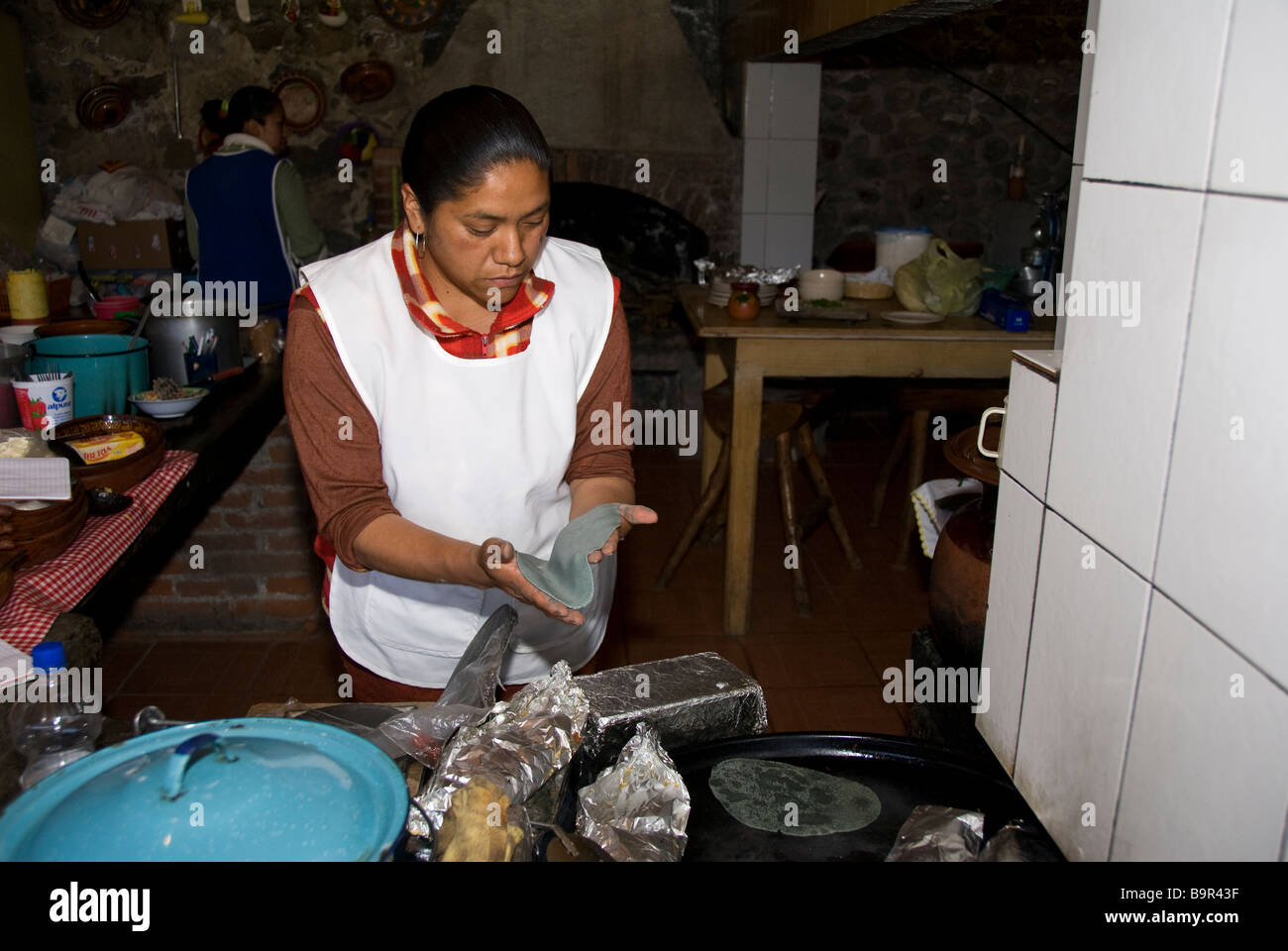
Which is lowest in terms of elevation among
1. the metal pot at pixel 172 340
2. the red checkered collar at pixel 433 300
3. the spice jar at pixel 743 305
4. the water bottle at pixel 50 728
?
the water bottle at pixel 50 728

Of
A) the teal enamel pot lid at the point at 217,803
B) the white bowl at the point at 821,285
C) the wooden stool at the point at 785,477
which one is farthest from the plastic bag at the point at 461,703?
the white bowl at the point at 821,285

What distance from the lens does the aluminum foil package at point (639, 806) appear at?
1.07m

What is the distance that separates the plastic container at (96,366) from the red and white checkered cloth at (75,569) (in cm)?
34

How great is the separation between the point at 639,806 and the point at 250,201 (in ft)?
12.4

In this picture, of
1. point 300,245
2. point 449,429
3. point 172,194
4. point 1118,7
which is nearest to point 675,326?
point 300,245

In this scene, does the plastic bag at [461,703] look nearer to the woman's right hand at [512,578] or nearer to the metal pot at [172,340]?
the woman's right hand at [512,578]

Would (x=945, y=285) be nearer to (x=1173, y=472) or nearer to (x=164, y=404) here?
(x=164, y=404)

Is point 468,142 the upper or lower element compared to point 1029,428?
upper

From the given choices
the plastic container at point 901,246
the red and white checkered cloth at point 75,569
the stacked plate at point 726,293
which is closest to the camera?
the red and white checkered cloth at point 75,569

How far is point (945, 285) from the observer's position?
3.64 m

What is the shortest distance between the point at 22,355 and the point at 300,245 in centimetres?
204

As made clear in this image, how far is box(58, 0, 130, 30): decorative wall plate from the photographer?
5.38m

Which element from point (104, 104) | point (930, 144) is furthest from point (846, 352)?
point (104, 104)

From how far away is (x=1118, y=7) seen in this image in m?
0.99
